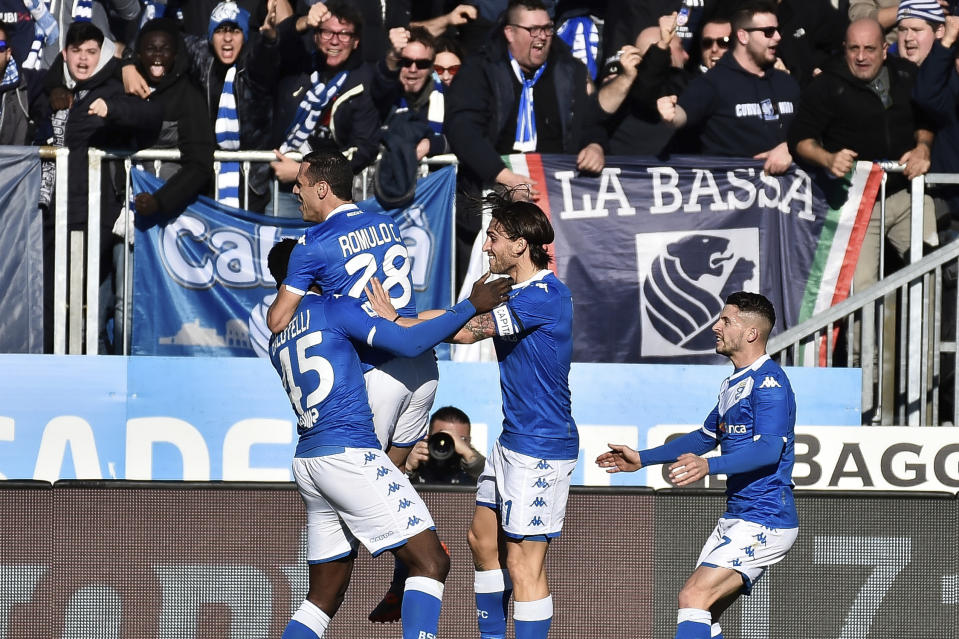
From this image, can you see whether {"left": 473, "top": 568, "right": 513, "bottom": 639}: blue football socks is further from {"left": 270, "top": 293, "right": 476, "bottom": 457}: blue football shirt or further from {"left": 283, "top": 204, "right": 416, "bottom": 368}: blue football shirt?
{"left": 283, "top": 204, "right": 416, "bottom": 368}: blue football shirt

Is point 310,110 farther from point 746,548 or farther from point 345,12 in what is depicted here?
point 746,548

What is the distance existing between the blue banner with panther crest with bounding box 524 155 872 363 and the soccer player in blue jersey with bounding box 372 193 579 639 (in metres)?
3.42

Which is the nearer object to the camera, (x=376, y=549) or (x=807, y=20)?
(x=376, y=549)

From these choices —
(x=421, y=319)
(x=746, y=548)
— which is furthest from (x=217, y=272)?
(x=746, y=548)

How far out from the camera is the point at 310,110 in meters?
10.2

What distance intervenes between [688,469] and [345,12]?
5583 millimetres

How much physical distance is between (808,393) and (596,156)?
2.25 metres

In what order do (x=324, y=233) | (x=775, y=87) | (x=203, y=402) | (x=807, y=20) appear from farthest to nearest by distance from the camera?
(x=807, y=20) → (x=775, y=87) → (x=203, y=402) → (x=324, y=233)

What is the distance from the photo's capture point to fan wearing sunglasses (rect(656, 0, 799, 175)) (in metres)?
10.4

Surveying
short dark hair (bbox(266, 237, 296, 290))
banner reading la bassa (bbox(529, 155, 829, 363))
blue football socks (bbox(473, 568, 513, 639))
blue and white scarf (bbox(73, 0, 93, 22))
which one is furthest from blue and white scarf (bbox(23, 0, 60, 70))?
blue football socks (bbox(473, 568, 513, 639))

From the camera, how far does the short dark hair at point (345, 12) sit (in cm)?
1032

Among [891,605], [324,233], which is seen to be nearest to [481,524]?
[324,233]

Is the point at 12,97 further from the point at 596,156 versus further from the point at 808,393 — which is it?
the point at 808,393

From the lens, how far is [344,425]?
244 inches
